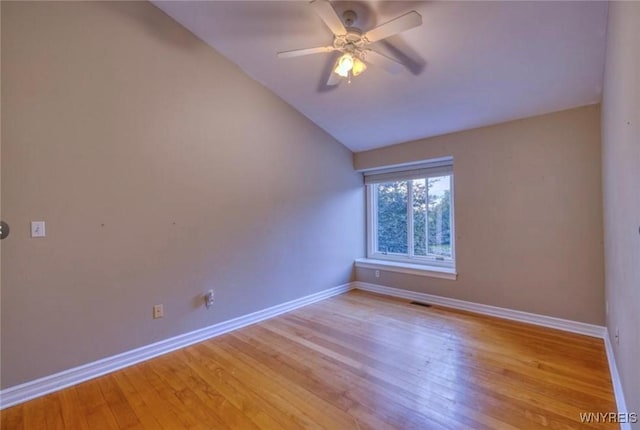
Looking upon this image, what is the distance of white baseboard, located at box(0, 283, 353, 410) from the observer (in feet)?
6.65

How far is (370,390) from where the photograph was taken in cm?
205

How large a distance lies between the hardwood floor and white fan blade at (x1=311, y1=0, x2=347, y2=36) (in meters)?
2.40

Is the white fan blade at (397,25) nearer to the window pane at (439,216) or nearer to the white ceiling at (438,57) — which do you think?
the white ceiling at (438,57)

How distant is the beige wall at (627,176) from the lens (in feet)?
4.18

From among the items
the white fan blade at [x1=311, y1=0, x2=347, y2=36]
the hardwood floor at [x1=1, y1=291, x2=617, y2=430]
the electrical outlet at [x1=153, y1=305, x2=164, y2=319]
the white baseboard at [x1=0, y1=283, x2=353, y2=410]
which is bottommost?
the hardwood floor at [x1=1, y1=291, x2=617, y2=430]

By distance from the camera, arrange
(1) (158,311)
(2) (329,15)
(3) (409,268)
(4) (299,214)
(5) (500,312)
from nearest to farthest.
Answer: (2) (329,15)
(1) (158,311)
(5) (500,312)
(4) (299,214)
(3) (409,268)

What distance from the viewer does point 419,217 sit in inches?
172

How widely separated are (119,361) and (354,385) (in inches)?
74.0

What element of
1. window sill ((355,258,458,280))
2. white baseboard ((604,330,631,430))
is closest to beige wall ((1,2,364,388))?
window sill ((355,258,458,280))

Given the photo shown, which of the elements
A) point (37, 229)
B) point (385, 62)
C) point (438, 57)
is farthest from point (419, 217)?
point (37, 229)

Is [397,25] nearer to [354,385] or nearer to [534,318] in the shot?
[354,385]

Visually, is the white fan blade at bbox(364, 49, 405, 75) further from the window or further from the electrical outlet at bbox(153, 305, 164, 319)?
the electrical outlet at bbox(153, 305, 164, 319)

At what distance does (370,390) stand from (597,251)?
8.13ft

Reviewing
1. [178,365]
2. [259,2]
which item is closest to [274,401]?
[178,365]
